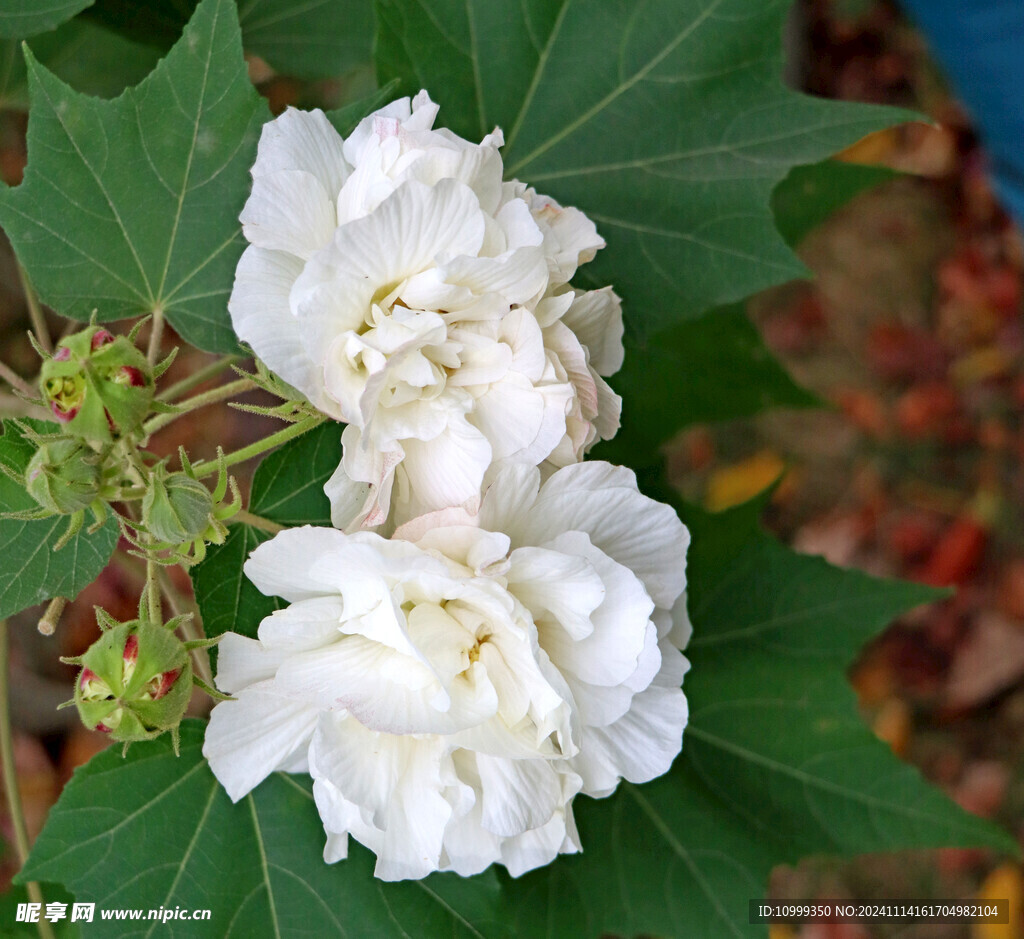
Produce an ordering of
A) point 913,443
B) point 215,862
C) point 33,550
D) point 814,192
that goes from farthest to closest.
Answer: point 913,443
point 814,192
point 215,862
point 33,550

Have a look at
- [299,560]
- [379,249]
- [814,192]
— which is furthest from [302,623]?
[814,192]

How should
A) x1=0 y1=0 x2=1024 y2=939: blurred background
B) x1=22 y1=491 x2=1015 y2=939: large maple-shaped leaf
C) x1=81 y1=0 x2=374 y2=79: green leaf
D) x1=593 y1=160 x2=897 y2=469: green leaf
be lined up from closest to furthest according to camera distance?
x1=22 y1=491 x2=1015 y2=939: large maple-shaped leaf, x1=81 y1=0 x2=374 y2=79: green leaf, x1=593 y1=160 x2=897 y2=469: green leaf, x1=0 y1=0 x2=1024 y2=939: blurred background

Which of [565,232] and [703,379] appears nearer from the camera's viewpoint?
[565,232]

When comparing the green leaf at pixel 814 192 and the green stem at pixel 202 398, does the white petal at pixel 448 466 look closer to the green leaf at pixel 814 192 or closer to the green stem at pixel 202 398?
the green stem at pixel 202 398

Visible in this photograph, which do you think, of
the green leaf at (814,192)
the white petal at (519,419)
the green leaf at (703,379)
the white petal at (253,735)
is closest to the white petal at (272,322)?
the white petal at (519,419)

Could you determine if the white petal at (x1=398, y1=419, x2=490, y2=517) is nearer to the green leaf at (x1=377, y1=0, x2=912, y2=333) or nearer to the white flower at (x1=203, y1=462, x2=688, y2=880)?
the white flower at (x1=203, y1=462, x2=688, y2=880)

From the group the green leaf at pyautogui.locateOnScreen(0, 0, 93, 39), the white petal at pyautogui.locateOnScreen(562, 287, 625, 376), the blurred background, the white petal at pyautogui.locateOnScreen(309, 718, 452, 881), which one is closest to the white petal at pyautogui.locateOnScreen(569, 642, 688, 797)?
the white petal at pyautogui.locateOnScreen(309, 718, 452, 881)

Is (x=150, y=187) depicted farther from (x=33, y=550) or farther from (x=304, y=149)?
(x=33, y=550)
